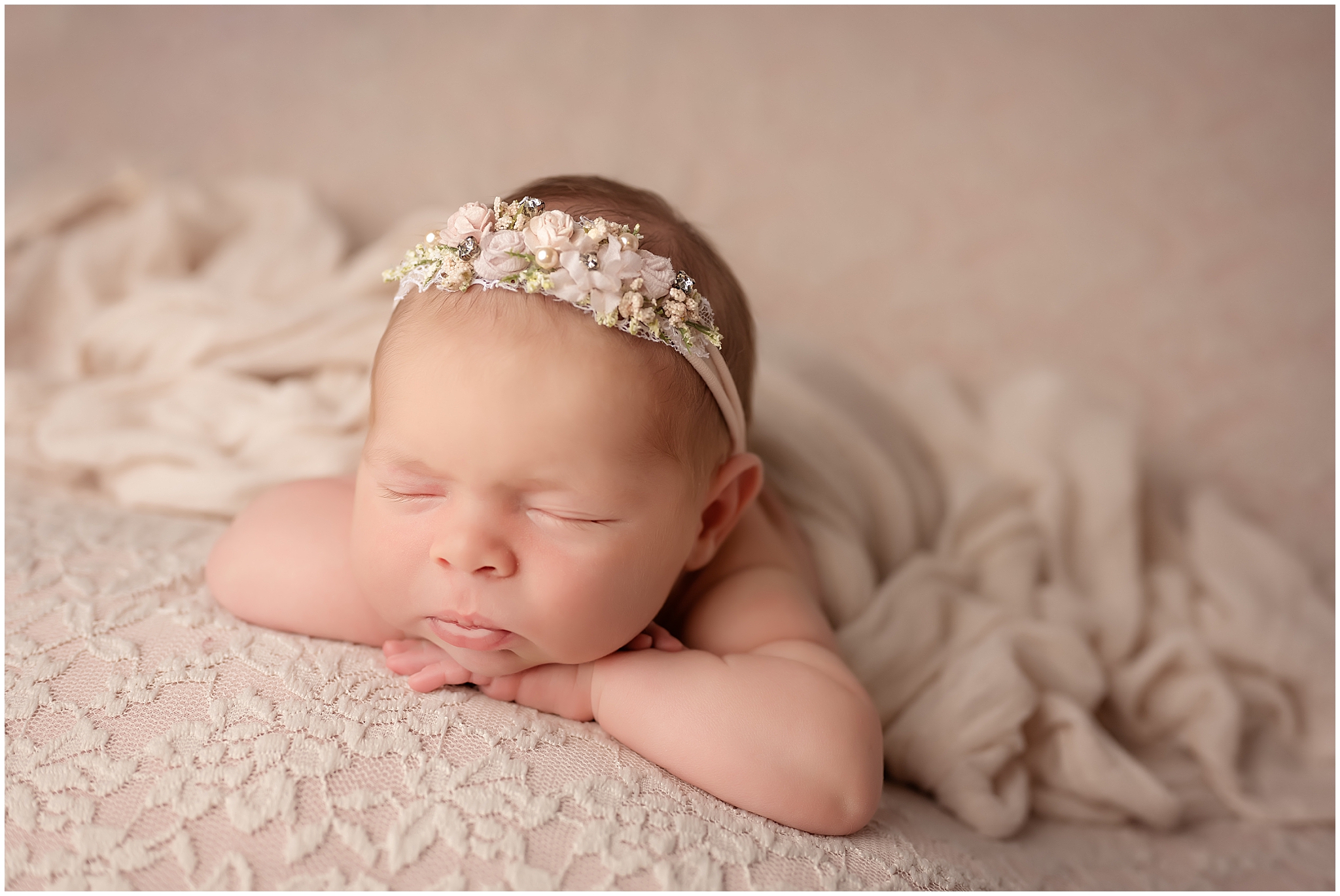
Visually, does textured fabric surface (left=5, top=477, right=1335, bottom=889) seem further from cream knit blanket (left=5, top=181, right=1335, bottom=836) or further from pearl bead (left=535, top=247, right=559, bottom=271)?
pearl bead (left=535, top=247, right=559, bottom=271)

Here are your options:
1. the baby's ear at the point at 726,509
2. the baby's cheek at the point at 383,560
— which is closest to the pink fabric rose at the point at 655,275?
the baby's ear at the point at 726,509

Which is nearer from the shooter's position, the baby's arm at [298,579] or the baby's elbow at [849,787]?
the baby's elbow at [849,787]

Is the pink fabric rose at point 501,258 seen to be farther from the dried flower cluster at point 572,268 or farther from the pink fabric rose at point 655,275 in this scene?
the pink fabric rose at point 655,275

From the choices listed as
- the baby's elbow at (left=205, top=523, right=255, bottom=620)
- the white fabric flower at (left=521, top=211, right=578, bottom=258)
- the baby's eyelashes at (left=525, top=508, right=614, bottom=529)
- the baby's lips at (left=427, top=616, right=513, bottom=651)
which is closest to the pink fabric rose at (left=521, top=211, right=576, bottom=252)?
the white fabric flower at (left=521, top=211, right=578, bottom=258)

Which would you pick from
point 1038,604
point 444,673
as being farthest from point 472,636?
point 1038,604

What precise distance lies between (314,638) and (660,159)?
5.97ft

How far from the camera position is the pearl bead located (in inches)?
38.2

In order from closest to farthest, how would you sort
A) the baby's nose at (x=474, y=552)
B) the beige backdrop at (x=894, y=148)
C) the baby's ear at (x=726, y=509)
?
the baby's nose at (x=474, y=552), the baby's ear at (x=726, y=509), the beige backdrop at (x=894, y=148)

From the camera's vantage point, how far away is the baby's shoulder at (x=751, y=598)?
3.80 feet

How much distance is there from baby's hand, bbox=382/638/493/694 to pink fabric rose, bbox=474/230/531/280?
1.36 ft

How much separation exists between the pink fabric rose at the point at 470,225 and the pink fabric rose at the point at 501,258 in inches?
0.8

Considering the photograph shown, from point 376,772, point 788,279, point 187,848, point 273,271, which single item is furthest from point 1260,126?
point 187,848

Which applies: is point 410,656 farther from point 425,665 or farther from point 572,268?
point 572,268

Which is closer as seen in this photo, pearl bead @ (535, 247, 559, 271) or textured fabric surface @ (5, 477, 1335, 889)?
textured fabric surface @ (5, 477, 1335, 889)
